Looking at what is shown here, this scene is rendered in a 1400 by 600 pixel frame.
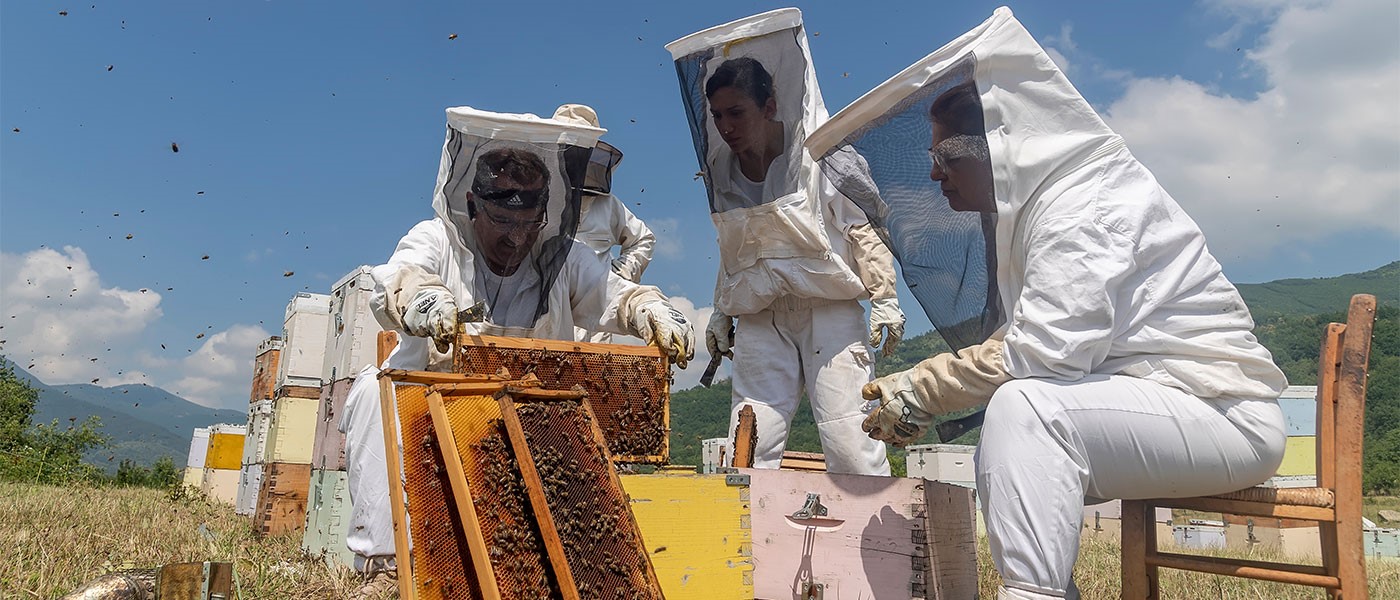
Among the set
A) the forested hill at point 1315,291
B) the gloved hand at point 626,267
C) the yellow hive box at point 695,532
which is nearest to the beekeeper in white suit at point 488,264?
the yellow hive box at point 695,532

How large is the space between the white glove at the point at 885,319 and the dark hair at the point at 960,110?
1726 mm

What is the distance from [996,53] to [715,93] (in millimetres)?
1657

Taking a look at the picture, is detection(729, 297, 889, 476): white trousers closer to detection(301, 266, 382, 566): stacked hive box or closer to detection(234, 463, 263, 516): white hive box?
detection(301, 266, 382, 566): stacked hive box

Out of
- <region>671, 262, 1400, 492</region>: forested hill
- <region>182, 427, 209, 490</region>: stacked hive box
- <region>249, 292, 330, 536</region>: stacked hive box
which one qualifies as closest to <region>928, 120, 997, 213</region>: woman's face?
<region>671, 262, 1400, 492</region>: forested hill

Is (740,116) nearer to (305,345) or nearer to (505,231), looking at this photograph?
(505,231)

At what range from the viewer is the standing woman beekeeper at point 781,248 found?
13.2 feet

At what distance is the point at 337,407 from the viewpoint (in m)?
6.11

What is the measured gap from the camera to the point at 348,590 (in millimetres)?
3527

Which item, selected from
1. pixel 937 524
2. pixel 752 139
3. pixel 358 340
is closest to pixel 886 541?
pixel 937 524

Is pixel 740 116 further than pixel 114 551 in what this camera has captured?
No

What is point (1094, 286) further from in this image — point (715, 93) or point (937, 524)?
point (715, 93)

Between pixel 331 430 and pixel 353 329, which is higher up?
pixel 353 329

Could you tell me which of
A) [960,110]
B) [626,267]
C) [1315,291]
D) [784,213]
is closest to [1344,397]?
[960,110]

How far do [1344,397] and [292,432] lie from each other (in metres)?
7.41
